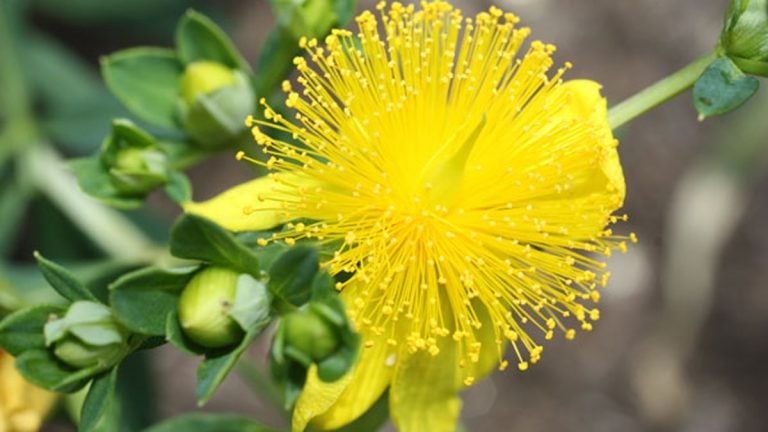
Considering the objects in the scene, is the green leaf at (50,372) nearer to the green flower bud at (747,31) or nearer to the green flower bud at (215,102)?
the green flower bud at (215,102)

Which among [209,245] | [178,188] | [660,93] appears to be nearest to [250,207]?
[209,245]

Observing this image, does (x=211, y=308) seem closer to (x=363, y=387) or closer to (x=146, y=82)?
(x=363, y=387)

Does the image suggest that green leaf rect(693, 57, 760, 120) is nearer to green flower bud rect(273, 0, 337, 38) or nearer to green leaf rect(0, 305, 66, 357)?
green flower bud rect(273, 0, 337, 38)

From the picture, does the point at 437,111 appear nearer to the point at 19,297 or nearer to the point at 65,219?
the point at 19,297

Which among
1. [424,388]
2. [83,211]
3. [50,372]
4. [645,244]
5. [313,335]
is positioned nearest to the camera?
[313,335]

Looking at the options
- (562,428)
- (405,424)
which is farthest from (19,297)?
(562,428)

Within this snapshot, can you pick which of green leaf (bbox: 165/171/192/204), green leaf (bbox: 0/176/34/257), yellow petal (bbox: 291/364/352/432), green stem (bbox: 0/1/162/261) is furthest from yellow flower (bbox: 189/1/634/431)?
green leaf (bbox: 0/176/34/257)
